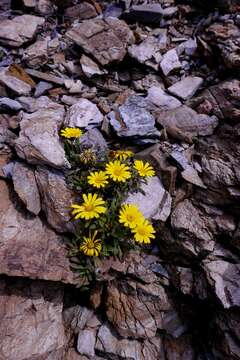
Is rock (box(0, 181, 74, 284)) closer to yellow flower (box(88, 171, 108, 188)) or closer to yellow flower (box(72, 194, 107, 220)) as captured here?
yellow flower (box(72, 194, 107, 220))

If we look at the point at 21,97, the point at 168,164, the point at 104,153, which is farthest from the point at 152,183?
the point at 21,97

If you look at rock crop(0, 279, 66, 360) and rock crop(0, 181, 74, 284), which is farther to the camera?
rock crop(0, 279, 66, 360)

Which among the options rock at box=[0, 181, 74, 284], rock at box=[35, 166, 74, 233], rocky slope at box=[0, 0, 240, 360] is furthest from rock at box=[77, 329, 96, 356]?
rock at box=[35, 166, 74, 233]

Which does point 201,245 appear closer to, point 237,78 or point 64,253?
point 64,253

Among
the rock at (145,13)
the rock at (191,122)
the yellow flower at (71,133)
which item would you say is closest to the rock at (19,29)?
the rock at (145,13)

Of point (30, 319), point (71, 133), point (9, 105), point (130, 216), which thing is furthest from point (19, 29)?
point (30, 319)

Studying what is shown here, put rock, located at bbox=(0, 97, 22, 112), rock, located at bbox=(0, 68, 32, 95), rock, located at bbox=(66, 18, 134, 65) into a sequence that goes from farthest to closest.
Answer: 1. rock, located at bbox=(66, 18, 134, 65)
2. rock, located at bbox=(0, 68, 32, 95)
3. rock, located at bbox=(0, 97, 22, 112)
